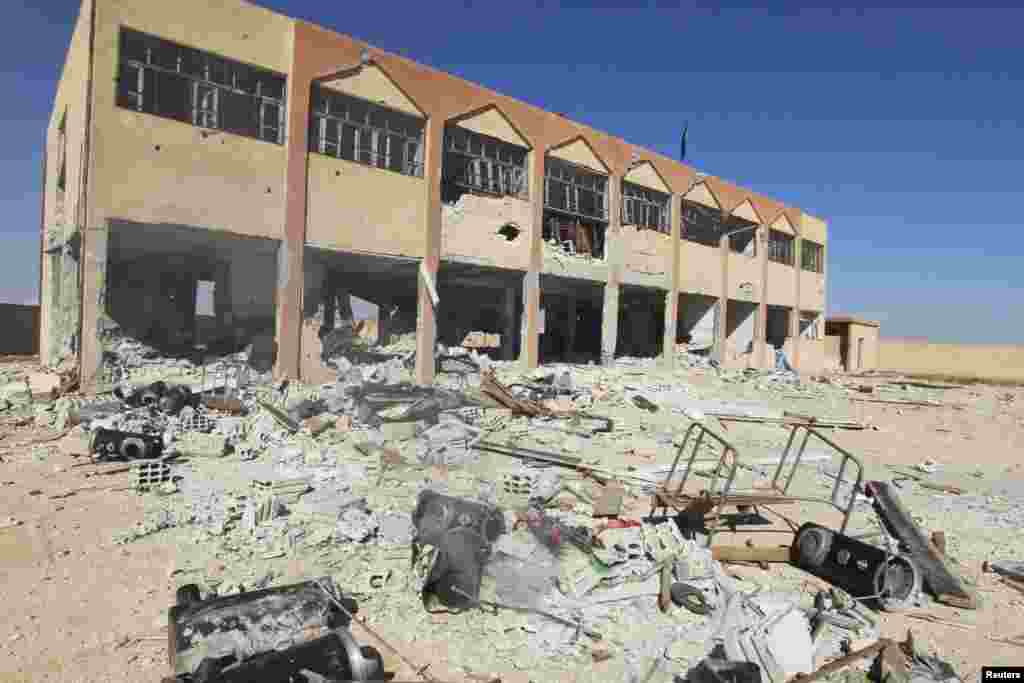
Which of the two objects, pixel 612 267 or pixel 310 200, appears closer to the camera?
pixel 310 200

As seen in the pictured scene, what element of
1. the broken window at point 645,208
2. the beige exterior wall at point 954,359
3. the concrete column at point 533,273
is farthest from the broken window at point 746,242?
the beige exterior wall at point 954,359

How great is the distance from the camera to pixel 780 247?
2888 centimetres

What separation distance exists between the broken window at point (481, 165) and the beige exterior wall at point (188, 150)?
469 centimetres


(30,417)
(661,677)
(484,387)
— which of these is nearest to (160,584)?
(661,677)

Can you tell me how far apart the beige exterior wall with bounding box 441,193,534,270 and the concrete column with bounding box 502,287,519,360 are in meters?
1.95

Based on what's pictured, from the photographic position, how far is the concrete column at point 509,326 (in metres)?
19.5

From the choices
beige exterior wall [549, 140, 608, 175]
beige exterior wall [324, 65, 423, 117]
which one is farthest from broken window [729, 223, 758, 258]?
beige exterior wall [324, 65, 423, 117]

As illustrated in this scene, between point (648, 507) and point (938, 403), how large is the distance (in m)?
17.1

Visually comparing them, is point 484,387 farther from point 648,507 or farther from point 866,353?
point 866,353

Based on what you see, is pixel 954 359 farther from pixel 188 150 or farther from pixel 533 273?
pixel 188 150

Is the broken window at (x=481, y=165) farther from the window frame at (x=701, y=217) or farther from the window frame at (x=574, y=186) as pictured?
the window frame at (x=701, y=217)

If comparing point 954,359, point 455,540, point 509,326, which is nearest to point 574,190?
point 509,326

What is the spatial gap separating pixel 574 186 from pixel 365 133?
751cm

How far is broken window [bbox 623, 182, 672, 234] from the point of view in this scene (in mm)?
21231
